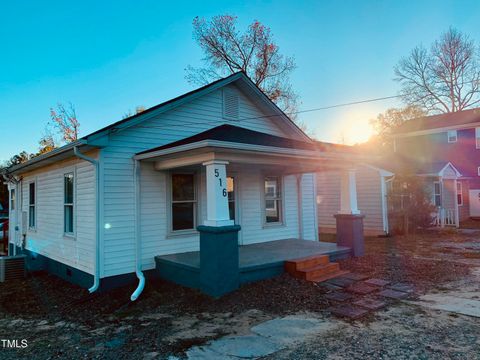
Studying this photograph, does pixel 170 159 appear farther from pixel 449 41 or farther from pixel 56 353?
pixel 449 41

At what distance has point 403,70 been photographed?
30.2 m

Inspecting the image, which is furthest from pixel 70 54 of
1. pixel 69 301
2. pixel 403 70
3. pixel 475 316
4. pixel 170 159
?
pixel 403 70

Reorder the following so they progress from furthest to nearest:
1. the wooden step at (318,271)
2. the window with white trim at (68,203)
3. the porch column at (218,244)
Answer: the window with white trim at (68,203), the wooden step at (318,271), the porch column at (218,244)

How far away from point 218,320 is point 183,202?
346 centimetres

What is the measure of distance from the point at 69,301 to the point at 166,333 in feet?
9.73

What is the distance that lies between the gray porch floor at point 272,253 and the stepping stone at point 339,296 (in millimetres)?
1350

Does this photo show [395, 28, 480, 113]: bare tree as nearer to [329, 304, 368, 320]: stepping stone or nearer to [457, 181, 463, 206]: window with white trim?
[457, 181, 463, 206]: window with white trim

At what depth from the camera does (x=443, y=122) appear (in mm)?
23625

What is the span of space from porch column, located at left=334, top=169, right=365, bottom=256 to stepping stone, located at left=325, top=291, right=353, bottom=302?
9.50 ft

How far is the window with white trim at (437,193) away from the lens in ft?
55.9

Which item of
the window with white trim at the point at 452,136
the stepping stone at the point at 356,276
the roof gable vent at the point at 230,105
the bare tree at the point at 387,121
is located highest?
the bare tree at the point at 387,121

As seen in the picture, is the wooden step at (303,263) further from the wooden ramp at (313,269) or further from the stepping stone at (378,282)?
the stepping stone at (378,282)

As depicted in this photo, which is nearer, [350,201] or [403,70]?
[350,201]

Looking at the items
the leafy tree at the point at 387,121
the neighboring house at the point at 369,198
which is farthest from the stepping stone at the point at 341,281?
the leafy tree at the point at 387,121
